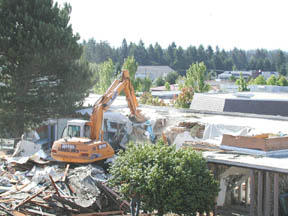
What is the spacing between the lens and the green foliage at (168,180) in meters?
12.5

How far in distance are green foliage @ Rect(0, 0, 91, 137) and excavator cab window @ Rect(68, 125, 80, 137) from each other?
7.53m

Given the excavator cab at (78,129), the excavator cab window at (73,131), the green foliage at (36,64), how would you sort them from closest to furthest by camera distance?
1. the excavator cab at (78,129)
2. the excavator cab window at (73,131)
3. the green foliage at (36,64)

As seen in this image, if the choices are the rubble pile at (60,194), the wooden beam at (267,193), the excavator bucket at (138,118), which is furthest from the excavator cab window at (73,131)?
the wooden beam at (267,193)

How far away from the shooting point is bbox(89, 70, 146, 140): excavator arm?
20562mm

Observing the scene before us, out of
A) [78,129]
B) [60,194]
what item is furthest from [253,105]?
[60,194]

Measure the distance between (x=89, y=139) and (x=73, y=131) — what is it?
148cm

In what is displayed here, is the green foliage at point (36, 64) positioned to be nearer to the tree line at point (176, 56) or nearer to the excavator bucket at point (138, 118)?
the excavator bucket at point (138, 118)

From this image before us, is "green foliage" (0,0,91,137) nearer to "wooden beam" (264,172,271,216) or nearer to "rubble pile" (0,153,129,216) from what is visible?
"rubble pile" (0,153,129,216)

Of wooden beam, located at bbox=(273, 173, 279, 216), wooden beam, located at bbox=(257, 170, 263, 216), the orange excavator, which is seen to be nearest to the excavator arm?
the orange excavator

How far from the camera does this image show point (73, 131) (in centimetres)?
2114

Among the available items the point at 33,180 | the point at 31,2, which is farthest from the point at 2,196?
the point at 31,2

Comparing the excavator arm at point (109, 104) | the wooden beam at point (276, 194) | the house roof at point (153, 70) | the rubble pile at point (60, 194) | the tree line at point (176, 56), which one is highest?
the tree line at point (176, 56)

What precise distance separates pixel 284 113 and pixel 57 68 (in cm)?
Result: 1770

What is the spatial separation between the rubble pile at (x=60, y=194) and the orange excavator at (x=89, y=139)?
72cm
